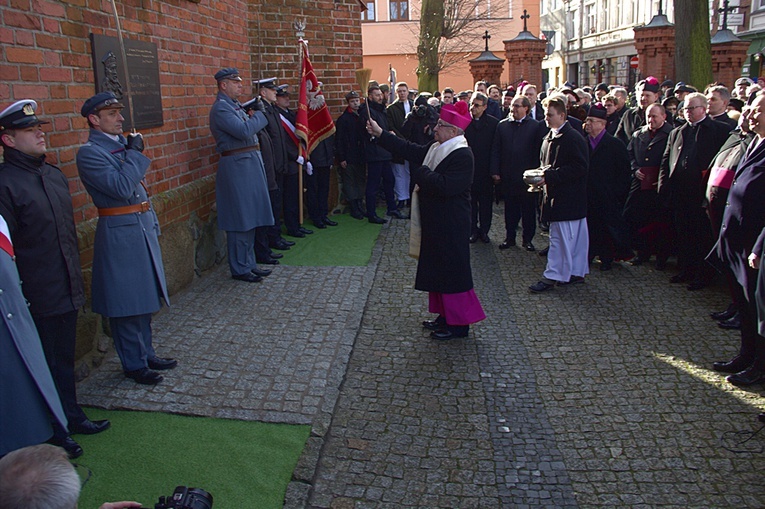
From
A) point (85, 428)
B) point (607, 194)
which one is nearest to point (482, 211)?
point (607, 194)

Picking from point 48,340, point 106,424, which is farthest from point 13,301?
point 106,424

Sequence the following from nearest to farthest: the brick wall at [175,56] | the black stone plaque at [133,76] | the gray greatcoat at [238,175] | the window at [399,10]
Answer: the brick wall at [175,56] < the black stone plaque at [133,76] < the gray greatcoat at [238,175] < the window at [399,10]

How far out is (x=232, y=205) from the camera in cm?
720

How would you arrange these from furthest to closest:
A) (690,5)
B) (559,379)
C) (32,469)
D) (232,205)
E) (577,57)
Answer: (577,57)
(690,5)
(232,205)
(559,379)
(32,469)

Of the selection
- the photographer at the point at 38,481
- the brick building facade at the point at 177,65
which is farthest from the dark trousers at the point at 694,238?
the photographer at the point at 38,481

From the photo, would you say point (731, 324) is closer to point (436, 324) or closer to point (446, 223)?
point (436, 324)

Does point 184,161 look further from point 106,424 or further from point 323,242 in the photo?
point 106,424

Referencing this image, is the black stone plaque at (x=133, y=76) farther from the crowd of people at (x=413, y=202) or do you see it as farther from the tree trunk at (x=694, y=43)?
the tree trunk at (x=694, y=43)

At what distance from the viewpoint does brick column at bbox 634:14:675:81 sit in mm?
19688

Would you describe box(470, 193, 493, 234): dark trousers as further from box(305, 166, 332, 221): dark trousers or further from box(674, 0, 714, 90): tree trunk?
box(674, 0, 714, 90): tree trunk

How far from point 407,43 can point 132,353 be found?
1608 inches

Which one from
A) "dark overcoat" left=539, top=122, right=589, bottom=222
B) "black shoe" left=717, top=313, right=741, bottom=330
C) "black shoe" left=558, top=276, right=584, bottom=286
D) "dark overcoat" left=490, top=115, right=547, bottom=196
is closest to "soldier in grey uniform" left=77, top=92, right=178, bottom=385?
"dark overcoat" left=539, top=122, right=589, bottom=222

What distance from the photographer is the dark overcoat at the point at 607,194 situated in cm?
793

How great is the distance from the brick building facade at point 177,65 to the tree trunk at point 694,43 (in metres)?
7.22
